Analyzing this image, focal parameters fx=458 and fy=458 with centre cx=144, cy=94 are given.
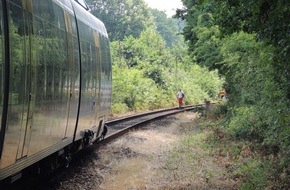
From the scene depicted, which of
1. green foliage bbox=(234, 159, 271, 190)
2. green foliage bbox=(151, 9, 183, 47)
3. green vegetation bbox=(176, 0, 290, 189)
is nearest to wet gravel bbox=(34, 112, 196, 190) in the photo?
green foliage bbox=(234, 159, 271, 190)

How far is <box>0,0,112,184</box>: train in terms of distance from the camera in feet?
16.3

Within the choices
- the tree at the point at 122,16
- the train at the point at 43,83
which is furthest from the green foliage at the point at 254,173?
the tree at the point at 122,16

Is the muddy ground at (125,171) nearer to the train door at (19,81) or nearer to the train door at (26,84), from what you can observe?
the train door at (26,84)

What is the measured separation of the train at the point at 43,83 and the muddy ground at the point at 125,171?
0.48m

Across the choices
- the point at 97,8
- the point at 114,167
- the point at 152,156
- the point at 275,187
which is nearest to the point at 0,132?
the point at 275,187

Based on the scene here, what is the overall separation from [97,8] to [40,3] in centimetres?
8175

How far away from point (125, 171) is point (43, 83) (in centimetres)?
483

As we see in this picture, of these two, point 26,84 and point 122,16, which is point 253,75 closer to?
point 26,84

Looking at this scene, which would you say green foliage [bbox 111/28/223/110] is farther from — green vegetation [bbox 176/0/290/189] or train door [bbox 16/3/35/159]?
train door [bbox 16/3/35/159]

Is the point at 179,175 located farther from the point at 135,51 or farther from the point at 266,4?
the point at 135,51

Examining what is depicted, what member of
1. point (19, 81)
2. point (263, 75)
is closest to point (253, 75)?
point (263, 75)

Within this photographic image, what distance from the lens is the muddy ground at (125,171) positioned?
8922 millimetres

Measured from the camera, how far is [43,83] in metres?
6.26

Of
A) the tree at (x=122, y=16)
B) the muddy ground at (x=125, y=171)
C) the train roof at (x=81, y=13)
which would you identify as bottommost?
the muddy ground at (x=125, y=171)
